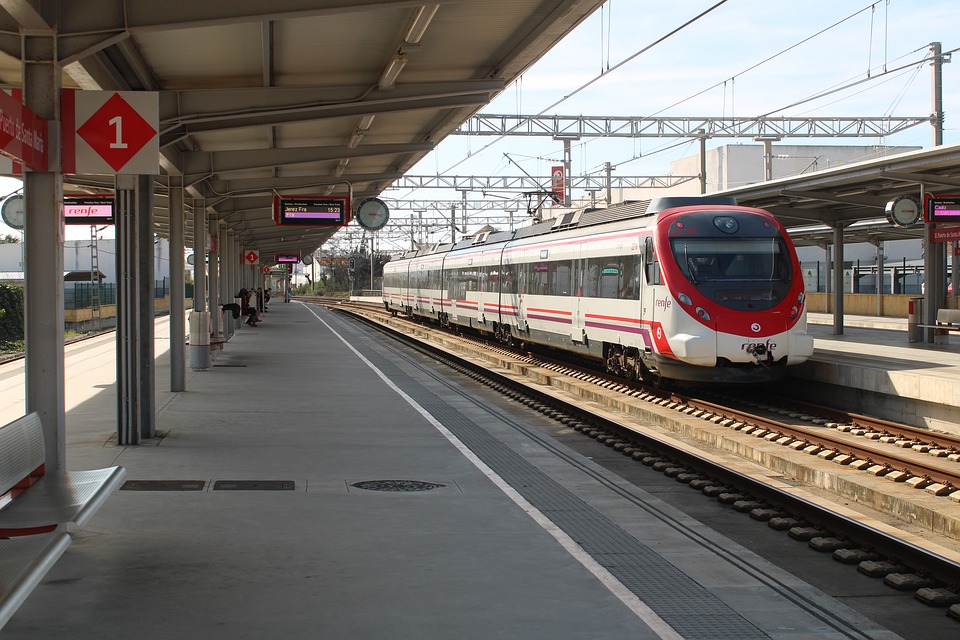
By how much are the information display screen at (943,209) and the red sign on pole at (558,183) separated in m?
14.7

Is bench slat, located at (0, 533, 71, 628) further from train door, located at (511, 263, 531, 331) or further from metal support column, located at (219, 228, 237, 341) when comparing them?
metal support column, located at (219, 228, 237, 341)

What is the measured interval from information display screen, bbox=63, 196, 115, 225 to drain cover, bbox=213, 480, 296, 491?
43.2 feet

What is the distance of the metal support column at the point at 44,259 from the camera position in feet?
24.1

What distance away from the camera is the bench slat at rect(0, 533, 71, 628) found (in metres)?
3.99

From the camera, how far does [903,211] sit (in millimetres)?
19344

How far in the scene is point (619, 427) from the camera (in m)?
12.1

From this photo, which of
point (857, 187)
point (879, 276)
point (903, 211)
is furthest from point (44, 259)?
point (879, 276)

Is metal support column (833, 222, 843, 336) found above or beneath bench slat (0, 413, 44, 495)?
above

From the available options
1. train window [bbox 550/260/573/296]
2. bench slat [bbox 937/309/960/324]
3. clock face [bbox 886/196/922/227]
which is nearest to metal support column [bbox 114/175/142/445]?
train window [bbox 550/260/573/296]

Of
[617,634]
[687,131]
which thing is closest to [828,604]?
[617,634]

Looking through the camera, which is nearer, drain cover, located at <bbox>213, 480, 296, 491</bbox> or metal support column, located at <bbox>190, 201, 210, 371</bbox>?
drain cover, located at <bbox>213, 480, 296, 491</bbox>

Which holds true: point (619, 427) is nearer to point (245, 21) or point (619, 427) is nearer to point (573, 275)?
point (245, 21)

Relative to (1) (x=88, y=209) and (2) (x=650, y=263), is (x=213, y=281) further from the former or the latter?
(2) (x=650, y=263)

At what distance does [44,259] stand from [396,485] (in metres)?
3.24
